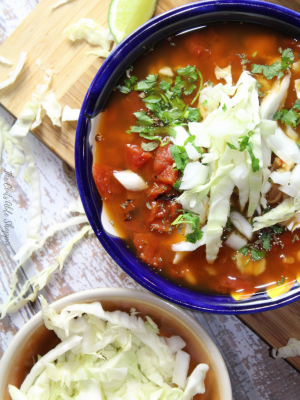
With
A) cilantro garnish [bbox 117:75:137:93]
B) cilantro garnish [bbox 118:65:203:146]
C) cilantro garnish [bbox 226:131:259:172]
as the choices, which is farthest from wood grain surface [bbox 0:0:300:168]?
cilantro garnish [bbox 226:131:259:172]

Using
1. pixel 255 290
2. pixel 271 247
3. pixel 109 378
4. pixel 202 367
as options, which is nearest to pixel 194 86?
pixel 271 247

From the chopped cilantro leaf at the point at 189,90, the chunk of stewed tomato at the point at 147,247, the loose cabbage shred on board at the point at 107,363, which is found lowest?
the loose cabbage shred on board at the point at 107,363

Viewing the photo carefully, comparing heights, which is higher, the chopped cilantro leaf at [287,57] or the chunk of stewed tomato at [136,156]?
the chunk of stewed tomato at [136,156]

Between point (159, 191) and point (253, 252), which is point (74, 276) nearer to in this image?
point (159, 191)

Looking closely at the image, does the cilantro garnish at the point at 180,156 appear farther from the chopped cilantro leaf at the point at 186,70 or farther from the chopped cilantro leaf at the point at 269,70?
the chopped cilantro leaf at the point at 269,70

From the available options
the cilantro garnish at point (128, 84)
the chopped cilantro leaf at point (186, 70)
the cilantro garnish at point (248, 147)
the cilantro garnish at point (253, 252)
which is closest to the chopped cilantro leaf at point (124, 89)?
the cilantro garnish at point (128, 84)
